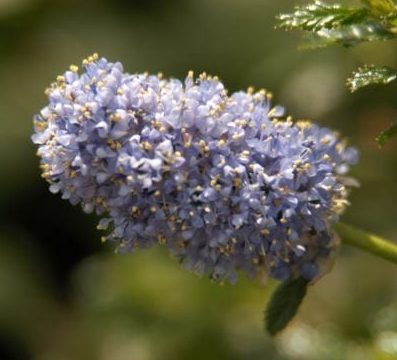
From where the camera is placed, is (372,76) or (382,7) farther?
(382,7)

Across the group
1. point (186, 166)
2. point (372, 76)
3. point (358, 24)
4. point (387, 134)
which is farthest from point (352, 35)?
point (186, 166)

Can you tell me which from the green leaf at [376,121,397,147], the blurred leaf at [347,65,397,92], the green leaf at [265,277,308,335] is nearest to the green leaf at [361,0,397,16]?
the blurred leaf at [347,65,397,92]

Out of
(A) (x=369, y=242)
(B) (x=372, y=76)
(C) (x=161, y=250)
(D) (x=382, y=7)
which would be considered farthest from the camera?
(C) (x=161, y=250)

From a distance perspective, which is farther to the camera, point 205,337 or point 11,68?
point 11,68

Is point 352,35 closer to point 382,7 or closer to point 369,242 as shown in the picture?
point 382,7

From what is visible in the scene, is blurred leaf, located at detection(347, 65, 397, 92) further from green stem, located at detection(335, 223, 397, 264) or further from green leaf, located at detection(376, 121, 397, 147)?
green stem, located at detection(335, 223, 397, 264)

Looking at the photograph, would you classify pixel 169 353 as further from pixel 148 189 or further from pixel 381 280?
pixel 148 189

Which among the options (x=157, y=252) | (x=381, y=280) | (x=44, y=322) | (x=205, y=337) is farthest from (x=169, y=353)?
(x=44, y=322)
